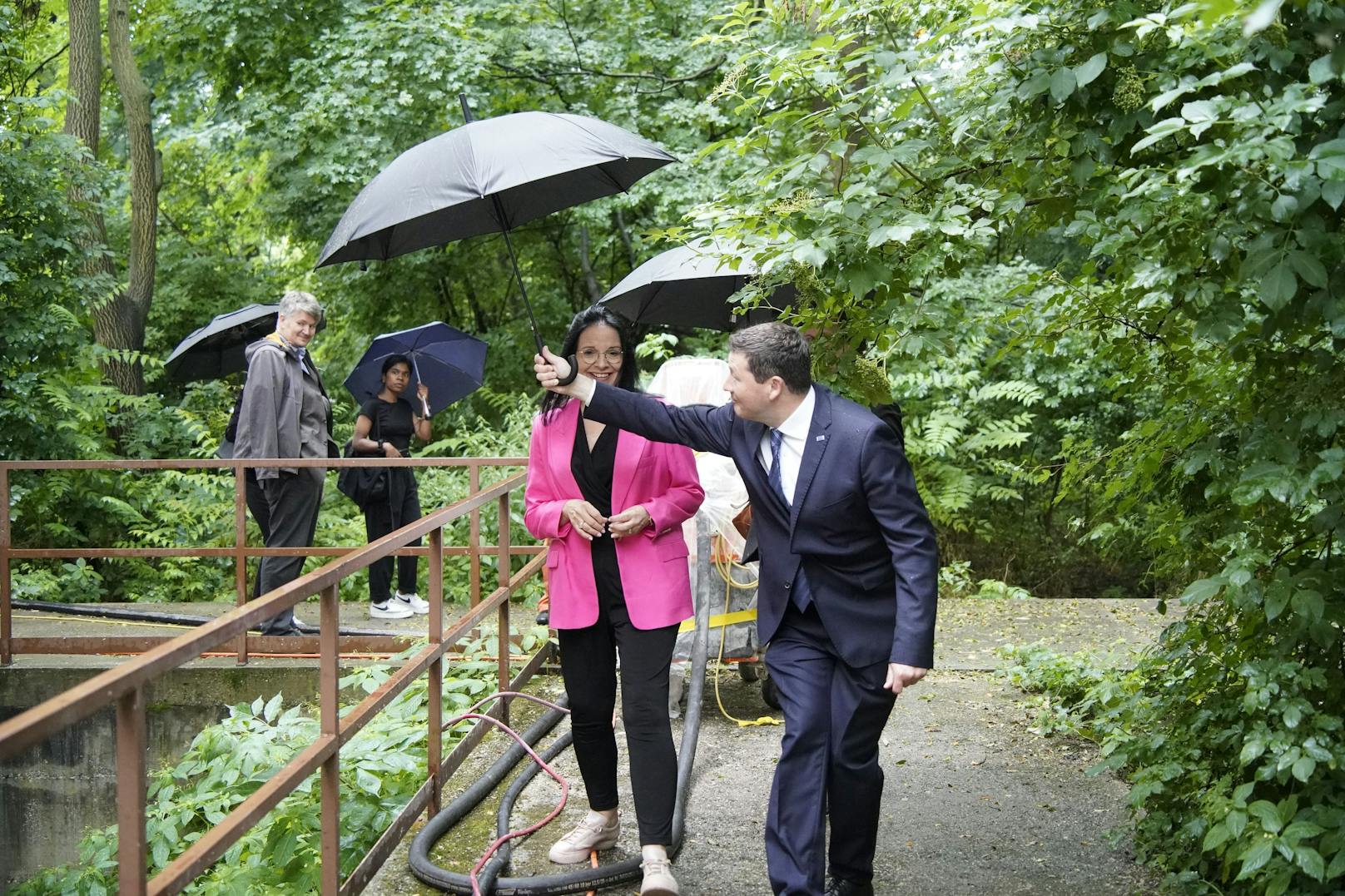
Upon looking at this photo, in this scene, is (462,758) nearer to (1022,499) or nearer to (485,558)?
(485,558)

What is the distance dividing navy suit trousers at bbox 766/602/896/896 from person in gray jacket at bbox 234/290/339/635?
168 inches

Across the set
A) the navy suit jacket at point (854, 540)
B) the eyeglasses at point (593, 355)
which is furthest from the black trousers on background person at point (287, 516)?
the navy suit jacket at point (854, 540)

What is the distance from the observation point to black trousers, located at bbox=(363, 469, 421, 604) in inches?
332

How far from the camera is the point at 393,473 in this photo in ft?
27.9

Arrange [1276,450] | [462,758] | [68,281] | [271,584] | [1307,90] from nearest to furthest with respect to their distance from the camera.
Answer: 1. [1307,90]
2. [1276,450]
3. [462,758]
4. [271,584]
5. [68,281]

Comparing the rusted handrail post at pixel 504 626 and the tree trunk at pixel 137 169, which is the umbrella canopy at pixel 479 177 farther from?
the tree trunk at pixel 137 169

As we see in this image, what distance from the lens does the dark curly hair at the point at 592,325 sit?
4184mm

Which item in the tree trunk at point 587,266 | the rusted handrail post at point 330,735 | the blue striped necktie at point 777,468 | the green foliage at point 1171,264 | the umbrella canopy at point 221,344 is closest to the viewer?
the green foliage at point 1171,264

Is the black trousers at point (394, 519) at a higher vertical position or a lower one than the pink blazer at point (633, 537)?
lower

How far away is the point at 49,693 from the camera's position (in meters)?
7.54

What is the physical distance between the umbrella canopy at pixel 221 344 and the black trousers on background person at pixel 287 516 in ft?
5.02

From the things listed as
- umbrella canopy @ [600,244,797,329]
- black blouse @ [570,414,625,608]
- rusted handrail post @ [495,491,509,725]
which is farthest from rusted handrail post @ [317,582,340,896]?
umbrella canopy @ [600,244,797,329]

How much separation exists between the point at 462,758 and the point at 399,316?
35.2 feet

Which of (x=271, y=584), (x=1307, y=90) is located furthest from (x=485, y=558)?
(x=1307, y=90)
